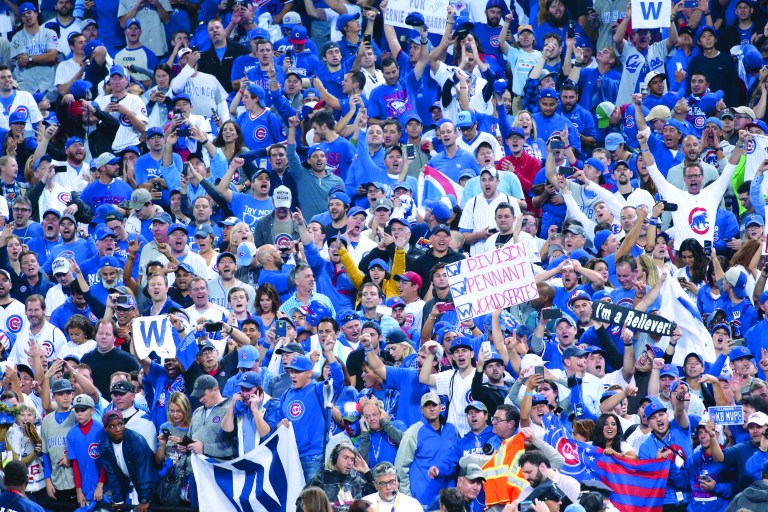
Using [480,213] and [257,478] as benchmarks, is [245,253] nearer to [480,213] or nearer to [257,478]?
[480,213]

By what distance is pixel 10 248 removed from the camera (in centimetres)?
1870

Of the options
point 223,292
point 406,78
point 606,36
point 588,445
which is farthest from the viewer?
point 606,36

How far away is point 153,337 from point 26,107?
21.5ft

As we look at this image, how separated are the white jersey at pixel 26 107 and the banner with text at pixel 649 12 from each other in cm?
696

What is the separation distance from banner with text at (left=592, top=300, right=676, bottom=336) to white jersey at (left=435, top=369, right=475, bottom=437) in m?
1.42

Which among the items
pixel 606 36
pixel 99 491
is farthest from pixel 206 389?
pixel 606 36

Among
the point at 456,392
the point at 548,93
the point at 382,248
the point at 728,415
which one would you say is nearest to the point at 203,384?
the point at 456,392

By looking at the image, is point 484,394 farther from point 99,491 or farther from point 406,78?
point 406,78

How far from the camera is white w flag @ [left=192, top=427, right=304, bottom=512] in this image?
1504 cm

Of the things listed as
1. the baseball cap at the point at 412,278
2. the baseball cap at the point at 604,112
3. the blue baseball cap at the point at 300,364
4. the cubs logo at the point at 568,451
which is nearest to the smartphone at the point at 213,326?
the blue baseball cap at the point at 300,364

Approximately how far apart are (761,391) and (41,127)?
8.76 m

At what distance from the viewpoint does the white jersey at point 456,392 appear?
15.4 metres

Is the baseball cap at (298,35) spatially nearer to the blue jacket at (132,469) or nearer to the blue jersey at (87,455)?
the blue jersey at (87,455)

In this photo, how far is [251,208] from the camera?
1953cm
